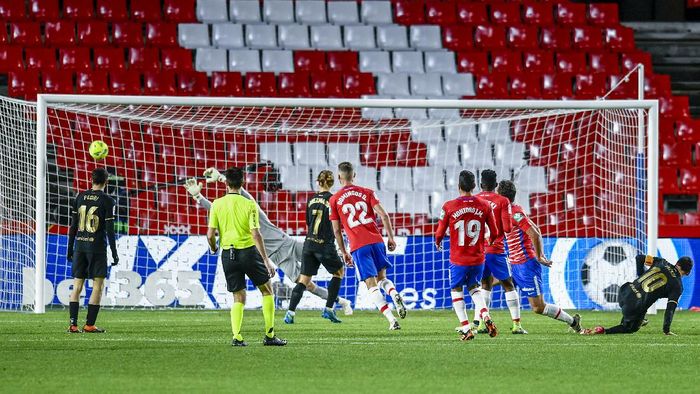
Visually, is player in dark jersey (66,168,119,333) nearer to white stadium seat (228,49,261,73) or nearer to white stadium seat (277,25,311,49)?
white stadium seat (228,49,261,73)

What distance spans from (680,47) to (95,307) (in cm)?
1697

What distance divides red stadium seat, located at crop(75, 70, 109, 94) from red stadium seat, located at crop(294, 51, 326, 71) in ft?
11.9

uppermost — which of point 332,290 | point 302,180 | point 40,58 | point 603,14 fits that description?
point 603,14

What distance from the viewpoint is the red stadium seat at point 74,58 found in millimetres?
20953

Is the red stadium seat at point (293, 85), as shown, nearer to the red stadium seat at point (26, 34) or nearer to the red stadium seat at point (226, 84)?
the red stadium seat at point (226, 84)

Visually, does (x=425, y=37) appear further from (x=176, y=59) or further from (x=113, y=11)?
(x=113, y=11)

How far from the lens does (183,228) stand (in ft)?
57.3

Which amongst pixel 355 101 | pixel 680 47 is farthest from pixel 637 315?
pixel 680 47

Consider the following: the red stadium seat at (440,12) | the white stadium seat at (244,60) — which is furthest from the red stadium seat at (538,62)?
the white stadium seat at (244,60)

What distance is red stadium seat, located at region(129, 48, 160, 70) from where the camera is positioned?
21.3 metres

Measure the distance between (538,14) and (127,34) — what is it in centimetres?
846

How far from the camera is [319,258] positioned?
13.6 m

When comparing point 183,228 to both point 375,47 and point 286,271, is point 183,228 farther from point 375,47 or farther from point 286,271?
point 375,47

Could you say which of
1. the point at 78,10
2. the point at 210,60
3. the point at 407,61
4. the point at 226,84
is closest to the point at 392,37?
the point at 407,61
